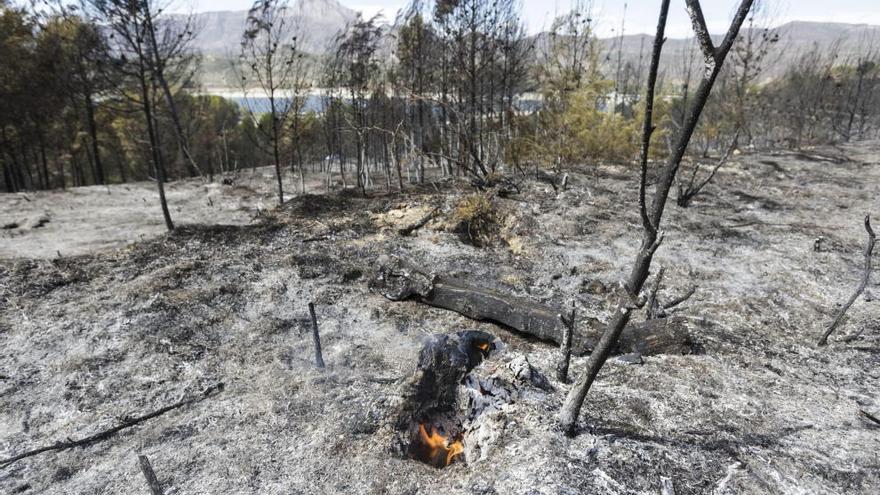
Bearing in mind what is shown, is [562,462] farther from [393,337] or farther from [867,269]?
[867,269]

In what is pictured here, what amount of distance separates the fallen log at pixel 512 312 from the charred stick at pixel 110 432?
2.37 m

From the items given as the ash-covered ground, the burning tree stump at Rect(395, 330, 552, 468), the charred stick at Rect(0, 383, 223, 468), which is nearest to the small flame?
the burning tree stump at Rect(395, 330, 552, 468)

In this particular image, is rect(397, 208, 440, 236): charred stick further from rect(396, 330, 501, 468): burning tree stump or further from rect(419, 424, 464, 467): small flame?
rect(419, 424, 464, 467): small flame

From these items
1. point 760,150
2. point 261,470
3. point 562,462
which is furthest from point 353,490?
point 760,150

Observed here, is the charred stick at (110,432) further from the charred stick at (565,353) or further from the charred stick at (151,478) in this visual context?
the charred stick at (565,353)

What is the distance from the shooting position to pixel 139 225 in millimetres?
9367

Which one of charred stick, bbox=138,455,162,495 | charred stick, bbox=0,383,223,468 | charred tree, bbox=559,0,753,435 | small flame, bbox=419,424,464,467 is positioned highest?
charred tree, bbox=559,0,753,435

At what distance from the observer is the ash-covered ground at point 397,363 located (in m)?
3.07

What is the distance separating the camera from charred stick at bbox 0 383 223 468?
135 inches

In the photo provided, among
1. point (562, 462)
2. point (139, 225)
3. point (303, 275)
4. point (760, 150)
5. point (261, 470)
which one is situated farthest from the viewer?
point (760, 150)

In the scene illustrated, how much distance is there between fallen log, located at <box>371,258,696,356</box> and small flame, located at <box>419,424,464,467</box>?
131 centimetres

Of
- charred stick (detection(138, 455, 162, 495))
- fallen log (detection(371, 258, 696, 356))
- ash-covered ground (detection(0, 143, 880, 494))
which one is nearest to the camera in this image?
charred stick (detection(138, 455, 162, 495))

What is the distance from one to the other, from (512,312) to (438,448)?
1822 mm

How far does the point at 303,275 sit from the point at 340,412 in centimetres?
305
